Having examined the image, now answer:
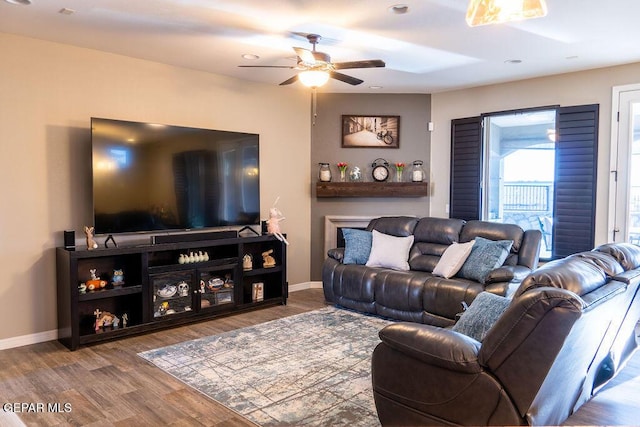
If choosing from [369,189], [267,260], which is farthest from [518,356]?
[369,189]

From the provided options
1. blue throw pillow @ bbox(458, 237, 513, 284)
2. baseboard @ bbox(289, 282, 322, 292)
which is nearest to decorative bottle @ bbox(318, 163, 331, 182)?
baseboard @ bbox(289, 282, 322, 292)

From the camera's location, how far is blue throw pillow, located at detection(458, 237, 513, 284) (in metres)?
4.29

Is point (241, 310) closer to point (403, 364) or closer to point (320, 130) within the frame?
point (320, 130)

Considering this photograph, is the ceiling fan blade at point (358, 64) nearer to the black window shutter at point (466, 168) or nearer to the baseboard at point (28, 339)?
the black window shutter at point (466, 168)

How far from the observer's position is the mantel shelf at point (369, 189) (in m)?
6.11

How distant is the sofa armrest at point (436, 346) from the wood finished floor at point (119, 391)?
1108mm

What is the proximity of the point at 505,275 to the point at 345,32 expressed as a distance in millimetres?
2539

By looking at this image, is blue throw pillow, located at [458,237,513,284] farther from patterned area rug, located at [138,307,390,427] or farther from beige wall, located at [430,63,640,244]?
beige wall, located at [430,63,640,244]

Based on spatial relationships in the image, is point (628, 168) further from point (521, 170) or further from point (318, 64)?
point (318, 64)

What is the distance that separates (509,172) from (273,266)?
321 cm

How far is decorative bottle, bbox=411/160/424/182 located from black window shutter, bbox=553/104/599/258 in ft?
5.44

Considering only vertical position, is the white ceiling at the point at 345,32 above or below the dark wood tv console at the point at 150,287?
above

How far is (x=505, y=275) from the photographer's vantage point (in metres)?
4.05

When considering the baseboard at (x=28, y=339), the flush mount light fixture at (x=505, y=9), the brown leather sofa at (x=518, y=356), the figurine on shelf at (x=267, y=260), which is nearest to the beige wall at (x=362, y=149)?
the figurine on shelf at (x=267, y=260)
